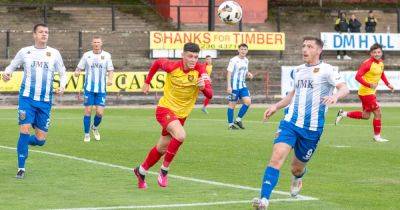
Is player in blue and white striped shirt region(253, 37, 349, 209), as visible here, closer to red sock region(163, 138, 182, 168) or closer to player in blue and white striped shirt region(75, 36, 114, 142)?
red sock region(163, 138, 182, 168)

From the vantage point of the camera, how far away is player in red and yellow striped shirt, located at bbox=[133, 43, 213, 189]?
14.5 meters

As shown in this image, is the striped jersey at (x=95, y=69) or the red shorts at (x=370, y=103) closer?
the striped jersey at (x=95, y=69)

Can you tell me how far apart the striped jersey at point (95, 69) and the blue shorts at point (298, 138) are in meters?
10.8

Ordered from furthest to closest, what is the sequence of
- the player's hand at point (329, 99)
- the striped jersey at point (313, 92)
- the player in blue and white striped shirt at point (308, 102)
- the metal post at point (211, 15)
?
the metal post at point (211, 15)
the striped jersey at point (313, 92)
the player in blue and white striped shirt at point (308, 102)
the player's hand at point (329, 99)

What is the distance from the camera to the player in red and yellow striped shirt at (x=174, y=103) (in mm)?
14477

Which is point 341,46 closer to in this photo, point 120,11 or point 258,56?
point 258,56

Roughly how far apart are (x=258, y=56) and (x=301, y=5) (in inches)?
363

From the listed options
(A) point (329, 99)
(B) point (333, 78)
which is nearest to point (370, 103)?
(B) point (333, 78)

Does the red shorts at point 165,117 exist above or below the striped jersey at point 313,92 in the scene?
below

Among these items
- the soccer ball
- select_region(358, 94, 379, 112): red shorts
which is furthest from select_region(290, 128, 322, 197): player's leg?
the soccer ball

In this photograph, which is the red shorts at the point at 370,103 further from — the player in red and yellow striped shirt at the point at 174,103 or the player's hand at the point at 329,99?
the player's hand at the point at 329,99

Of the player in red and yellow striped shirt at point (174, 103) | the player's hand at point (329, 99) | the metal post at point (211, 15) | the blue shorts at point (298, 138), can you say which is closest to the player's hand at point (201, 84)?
the player in red and yellow striped shirt at point (174, 103)

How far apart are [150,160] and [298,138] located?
8.69 feet

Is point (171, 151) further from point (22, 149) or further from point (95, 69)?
point (95, 69)
